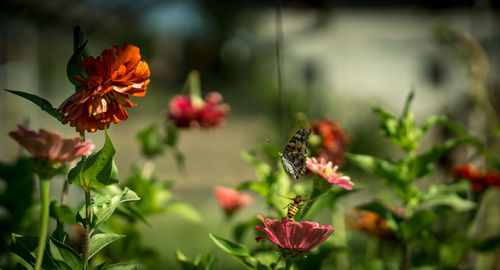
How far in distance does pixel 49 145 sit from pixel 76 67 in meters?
0.06

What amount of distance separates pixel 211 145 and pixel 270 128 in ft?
8.15

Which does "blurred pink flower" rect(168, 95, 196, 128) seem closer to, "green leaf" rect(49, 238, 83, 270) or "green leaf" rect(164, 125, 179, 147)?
"green leaf" rect(164, 125, 179, 147)

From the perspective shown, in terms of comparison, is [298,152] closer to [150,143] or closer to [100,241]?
[100,241]

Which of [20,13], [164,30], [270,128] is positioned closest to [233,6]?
[164,30]

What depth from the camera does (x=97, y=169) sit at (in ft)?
0.99

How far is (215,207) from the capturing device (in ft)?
7.54

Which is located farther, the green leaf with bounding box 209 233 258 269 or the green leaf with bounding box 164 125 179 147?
the green leaf with bounding box 164 125 179 147

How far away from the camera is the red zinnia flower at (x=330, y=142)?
2.02ft

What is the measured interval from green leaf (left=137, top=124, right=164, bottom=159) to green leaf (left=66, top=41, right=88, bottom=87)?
0.94 feet

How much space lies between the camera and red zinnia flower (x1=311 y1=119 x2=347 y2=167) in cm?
62

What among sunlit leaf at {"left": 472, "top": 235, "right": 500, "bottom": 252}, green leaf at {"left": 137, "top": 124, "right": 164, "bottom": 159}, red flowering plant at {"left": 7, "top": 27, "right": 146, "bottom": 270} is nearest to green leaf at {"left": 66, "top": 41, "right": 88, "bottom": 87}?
red flowering plant at {"left": 7, "top": 27, "right": 146, "bottom": 270}

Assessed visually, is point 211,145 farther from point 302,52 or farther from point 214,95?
point 214,95

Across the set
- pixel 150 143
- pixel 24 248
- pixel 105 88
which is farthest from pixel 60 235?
pixel 150 143

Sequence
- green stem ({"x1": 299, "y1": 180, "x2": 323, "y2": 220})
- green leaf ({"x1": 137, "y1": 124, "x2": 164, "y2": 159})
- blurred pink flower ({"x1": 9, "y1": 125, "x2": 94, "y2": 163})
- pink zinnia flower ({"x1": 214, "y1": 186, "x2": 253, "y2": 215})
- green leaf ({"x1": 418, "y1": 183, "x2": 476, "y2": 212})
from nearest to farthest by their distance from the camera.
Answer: blurred pink flower ({"x1": 9, "y1": 125, "x2": 94, "y2": 163}), green stem ({"x1": 299, "y1": 180, "x2": 323, "y2": 220}), green leaf ({"x1": 418, "y1": 183, "x2": 476, "y2": 212}), green leaf ({"x1": 137, "y1": 124, "x2": 164, "y2": 159}), pink zinnia flower ({"x1": 214, "y1": 186, "x2": 253, "y2": 215})
